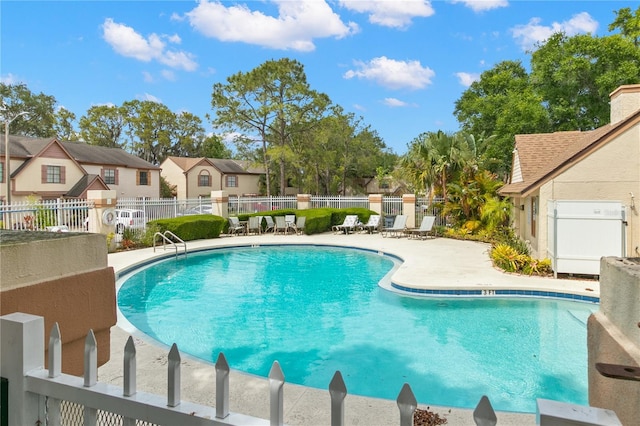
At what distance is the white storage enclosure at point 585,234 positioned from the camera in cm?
1055

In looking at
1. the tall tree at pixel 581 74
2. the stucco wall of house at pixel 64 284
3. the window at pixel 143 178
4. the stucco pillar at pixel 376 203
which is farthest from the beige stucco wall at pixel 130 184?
the stucco wall of house at pixel 64 284

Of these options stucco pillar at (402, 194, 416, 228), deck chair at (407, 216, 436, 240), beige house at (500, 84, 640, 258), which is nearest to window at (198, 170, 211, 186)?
stucco pillar at (402, 194, 416, 228)

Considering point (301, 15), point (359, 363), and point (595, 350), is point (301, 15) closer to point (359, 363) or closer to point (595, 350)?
point (359, 363)

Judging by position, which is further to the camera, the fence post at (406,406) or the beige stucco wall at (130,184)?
the beige stucco wall at (130,184)

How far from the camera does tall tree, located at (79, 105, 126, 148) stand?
49.0 meters

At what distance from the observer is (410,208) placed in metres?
23.2

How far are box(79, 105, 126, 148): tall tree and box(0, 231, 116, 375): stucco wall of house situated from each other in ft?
176

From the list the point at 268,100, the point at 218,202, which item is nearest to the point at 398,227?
the point at 218,202

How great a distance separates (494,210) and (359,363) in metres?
13.8

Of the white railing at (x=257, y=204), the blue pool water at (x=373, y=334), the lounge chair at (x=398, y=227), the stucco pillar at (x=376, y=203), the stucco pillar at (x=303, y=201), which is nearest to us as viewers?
the blue pool water at (x=373, y=334)

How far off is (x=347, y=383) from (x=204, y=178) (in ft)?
141

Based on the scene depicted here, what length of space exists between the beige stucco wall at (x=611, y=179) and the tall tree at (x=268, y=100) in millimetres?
25383

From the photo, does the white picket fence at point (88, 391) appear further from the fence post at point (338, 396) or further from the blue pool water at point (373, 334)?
the blue pool water at point (373, 334)

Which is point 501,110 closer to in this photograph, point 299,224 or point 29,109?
point 299,224
